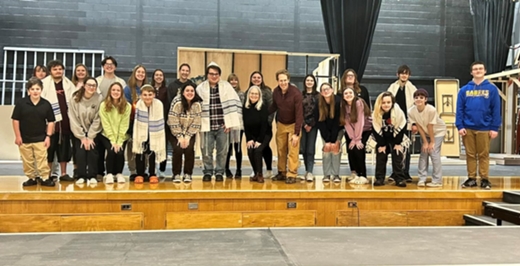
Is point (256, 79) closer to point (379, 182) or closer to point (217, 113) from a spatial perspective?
point (217, 113)

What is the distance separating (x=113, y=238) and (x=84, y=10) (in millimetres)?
7714

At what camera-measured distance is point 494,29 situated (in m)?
9.10

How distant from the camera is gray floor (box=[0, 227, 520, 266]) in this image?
2.04 metres

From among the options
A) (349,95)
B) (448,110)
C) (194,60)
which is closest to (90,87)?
(349,95)

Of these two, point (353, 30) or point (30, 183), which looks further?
point (353, 30)

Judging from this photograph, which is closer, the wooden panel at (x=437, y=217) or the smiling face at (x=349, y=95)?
the wooden panel at (x=437, y=217)

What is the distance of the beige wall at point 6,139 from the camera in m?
7.19

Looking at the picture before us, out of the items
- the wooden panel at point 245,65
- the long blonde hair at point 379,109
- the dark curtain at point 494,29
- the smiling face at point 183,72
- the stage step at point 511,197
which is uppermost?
the dark curtain at point 494,29

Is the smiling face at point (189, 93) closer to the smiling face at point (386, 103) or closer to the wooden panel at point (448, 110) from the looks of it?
the smiling face at point (386, 103)

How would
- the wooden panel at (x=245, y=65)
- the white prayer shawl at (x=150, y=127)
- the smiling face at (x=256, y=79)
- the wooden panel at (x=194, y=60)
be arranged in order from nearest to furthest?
1. the white prayer shawl at (x=150, y=127)
2. the smiling face at (x=256, y=79)
3. the wooden panel at (x=194, y=60)
4. the wooden panel at (x=245, y=65)

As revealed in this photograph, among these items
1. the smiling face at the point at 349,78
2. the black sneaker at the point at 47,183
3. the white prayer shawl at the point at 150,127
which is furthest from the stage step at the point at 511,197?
the black sneaker at the point at 47,183

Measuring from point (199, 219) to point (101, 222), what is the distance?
0.77 metres

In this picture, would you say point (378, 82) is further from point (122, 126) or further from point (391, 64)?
point (122, 126)

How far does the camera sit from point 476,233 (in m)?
2.61
